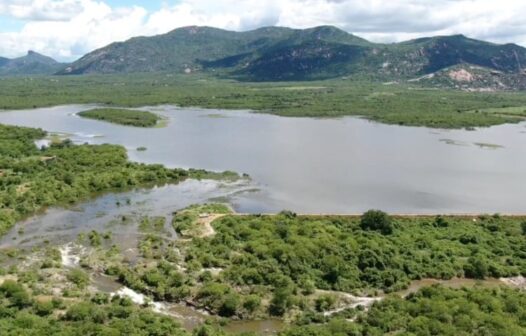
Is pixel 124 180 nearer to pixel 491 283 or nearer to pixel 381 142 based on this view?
pixel 491 283

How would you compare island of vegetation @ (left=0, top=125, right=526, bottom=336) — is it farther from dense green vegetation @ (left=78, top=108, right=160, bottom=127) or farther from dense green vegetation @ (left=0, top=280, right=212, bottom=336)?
dense green vegetation @ (left=78, top=108, right=160, bottom=127)

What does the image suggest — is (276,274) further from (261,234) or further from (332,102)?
(332,102)

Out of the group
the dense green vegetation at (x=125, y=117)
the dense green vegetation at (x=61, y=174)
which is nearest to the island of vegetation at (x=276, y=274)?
the dense green vegetation at (x=61, y=174)

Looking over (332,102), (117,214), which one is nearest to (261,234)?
(117,214)

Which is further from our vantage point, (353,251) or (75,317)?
(353,251)

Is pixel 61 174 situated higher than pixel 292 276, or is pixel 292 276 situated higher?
pixel 61 174

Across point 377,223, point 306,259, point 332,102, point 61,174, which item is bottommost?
point 306,259
